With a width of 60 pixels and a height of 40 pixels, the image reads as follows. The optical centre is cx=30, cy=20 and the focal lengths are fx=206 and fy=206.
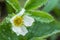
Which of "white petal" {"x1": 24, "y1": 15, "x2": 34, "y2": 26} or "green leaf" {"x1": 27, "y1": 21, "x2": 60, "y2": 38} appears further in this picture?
"green leaf" {"x1": 27, "y1": 21, "x2": 60, "y2": 38}

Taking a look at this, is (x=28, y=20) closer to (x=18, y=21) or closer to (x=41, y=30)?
(x=18, y=21)

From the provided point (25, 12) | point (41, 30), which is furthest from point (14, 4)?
point (41, 30)

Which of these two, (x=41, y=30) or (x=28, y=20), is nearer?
(x=28, y=20)

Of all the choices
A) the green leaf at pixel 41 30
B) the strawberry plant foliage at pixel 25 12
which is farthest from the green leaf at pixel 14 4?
the green leaf at pixel 41 30

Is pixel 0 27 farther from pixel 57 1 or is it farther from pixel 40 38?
pixel 57 1

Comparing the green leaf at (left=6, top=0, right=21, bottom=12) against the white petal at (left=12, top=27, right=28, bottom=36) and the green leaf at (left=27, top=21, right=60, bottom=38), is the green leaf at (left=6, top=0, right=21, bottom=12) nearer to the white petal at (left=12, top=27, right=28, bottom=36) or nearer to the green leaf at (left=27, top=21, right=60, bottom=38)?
the white petal at (left=12, top=27, right=28, bottom=36)

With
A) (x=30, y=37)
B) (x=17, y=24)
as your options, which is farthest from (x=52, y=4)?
(x=17, y=24)

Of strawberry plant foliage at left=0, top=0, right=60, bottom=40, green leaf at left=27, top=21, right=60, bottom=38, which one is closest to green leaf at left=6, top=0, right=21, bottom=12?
strawberry plant foliage at left=0, top=0, right=60, bottom=40

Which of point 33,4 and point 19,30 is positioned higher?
point 33,4
